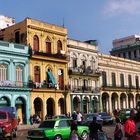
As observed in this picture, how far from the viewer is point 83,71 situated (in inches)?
2298

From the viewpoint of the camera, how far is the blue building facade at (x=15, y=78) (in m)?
45.9

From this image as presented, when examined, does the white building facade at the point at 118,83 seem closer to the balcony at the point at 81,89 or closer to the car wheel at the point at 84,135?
the balcony at the point at 81,89

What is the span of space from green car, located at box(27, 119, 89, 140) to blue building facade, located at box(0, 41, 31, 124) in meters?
22.3

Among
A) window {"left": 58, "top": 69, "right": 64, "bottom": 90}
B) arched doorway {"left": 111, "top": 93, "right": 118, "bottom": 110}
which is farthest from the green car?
arched doorway {"left": 111, "top": 93, "right": 118, "bottom": 110}

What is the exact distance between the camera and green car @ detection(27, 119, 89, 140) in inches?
877

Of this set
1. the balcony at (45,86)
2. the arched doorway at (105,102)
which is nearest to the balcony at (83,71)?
the balcony at (45,86)

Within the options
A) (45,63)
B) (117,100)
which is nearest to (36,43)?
(45,63)

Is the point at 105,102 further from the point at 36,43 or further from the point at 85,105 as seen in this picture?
the point at 36,43

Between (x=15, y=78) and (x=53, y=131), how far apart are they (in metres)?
25.5

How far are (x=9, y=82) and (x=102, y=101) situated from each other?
21871 mm

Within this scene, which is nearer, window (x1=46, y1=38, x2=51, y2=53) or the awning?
the awning

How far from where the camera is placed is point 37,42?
5162 centimetres

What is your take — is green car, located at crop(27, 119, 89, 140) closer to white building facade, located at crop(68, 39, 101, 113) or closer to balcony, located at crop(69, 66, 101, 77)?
white building facade, located at crop(68, 39, 101, 113)

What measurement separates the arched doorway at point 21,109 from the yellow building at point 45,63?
40.3 inches
